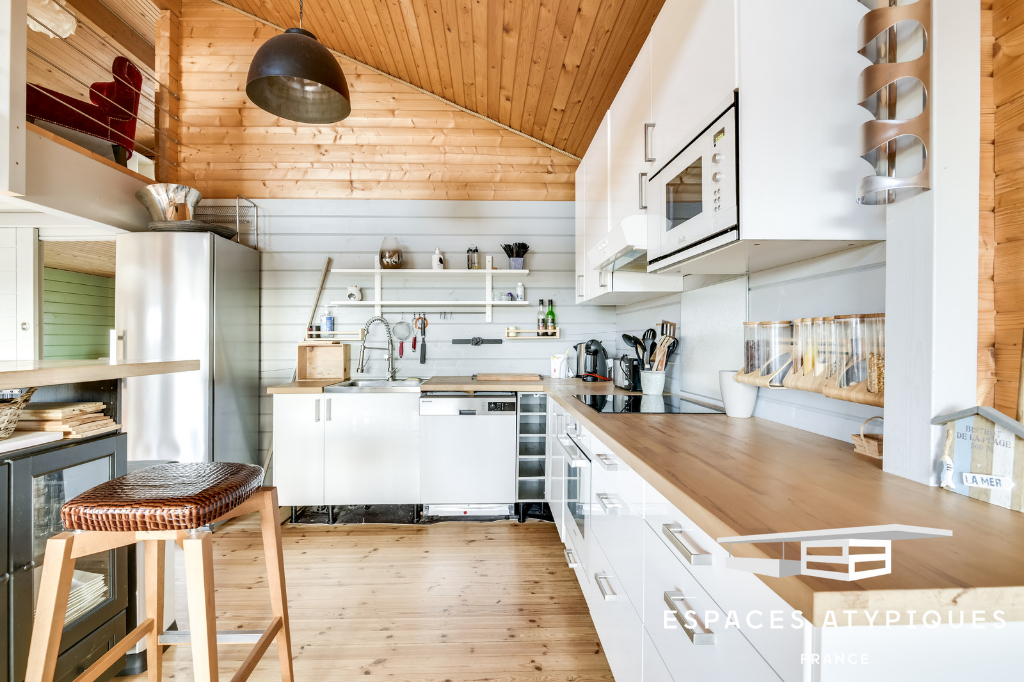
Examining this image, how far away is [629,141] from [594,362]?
160 centimetres

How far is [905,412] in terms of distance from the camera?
37.9 inches

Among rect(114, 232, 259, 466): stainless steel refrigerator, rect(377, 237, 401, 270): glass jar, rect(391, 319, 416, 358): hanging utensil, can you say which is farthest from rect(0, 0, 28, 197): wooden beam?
rect(391, 319, 416, 358): hanging utensil

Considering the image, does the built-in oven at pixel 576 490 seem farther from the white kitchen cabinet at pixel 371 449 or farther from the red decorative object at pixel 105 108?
the red decorative object at pixel 105 108

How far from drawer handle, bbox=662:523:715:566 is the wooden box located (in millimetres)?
2924

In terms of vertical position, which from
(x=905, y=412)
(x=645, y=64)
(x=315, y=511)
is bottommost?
(x=315, y=511)

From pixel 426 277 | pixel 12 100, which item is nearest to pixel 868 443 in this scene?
pixel 426 277

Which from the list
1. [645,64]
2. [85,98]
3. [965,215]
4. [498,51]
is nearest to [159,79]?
[85,98]

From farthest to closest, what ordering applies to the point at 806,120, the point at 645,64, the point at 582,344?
1. the point at 582,344
2. the point at 645,64
3. the point at 806,120

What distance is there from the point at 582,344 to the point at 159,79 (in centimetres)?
368

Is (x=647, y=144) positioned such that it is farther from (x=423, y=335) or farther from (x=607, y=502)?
(x=423, y=335)

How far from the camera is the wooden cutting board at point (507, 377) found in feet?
11.1

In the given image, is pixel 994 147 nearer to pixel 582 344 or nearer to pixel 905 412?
pixel 905 412

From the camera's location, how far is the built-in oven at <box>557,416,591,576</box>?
183 centimetres

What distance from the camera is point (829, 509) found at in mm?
756
